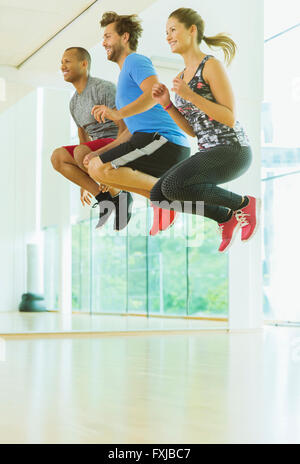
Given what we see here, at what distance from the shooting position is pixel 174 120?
7250 millimetres

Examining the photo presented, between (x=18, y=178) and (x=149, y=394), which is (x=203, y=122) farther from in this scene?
(x=149, y=394)

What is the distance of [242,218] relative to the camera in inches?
297

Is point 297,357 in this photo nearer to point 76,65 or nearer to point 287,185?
point 76,65

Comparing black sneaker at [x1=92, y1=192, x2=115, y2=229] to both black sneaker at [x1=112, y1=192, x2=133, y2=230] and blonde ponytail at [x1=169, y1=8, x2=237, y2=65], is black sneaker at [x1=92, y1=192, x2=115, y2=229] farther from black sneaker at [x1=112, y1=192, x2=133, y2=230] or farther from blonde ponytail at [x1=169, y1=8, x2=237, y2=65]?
blonde ponytail at [x1=169, y1=8, x2=237, y2=65]

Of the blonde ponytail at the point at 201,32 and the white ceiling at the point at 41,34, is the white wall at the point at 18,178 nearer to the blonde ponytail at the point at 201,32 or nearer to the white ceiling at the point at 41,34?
the white ceiling at the point at 41,34

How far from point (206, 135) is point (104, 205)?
1.71 metres

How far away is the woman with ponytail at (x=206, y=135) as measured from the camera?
23.1 ft

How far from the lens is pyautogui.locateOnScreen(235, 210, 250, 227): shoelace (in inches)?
293

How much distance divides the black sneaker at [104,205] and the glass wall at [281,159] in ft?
11.1

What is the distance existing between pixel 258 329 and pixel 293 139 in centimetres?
325

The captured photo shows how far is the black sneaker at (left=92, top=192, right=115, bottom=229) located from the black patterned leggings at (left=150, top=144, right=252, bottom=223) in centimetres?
80

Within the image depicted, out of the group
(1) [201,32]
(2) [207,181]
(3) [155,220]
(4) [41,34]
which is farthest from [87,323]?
(1) [201,32]

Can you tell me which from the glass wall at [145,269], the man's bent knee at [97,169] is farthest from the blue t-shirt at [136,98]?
the glass wall at [145,269]
